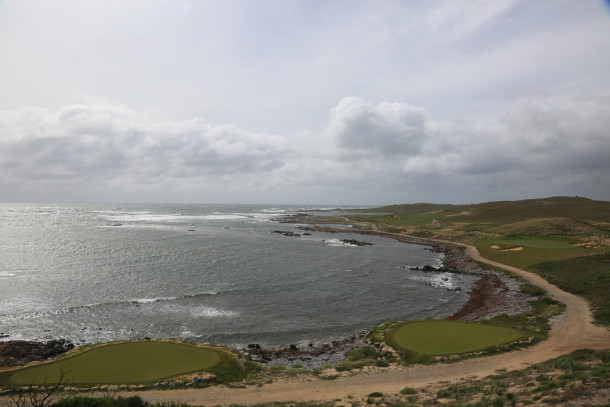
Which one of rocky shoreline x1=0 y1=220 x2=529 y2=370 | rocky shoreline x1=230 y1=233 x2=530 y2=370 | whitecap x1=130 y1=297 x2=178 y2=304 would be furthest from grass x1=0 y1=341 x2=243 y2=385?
whitecap x1=130 y1=297 x2=178 y2=304

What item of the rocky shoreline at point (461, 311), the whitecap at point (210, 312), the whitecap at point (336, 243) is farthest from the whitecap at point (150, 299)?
the whitecap at point (336, 243)

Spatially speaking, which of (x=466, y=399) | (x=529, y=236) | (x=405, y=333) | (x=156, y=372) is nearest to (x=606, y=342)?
(x=405, y=333)

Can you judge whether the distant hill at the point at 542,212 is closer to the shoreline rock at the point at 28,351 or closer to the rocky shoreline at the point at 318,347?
the rocky shoreline at the point at 318,347

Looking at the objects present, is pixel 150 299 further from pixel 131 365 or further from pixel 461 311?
pixel 461 311

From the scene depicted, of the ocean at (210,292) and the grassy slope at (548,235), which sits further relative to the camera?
the grassy slope at (548,235)

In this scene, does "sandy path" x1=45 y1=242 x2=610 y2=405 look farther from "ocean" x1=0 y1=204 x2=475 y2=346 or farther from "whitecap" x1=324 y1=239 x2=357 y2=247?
"whitecap" x1=324 y1=239 x2=357 y2=247

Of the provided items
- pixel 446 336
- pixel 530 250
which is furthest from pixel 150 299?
pixel 530 250
